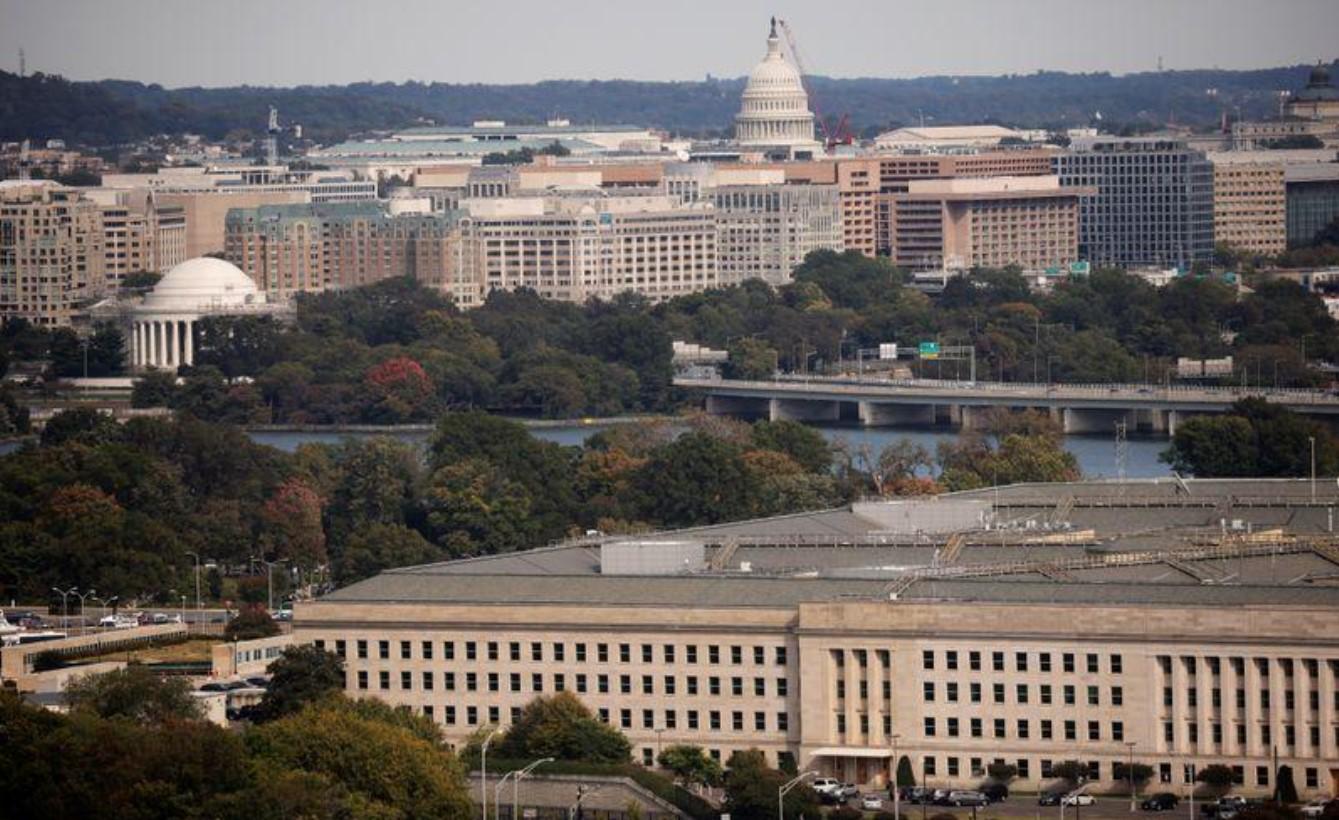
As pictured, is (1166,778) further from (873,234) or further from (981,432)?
(873,234)

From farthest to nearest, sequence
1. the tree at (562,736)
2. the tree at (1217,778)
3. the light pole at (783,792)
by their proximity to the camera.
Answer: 1. the tree at (562,736)
2. the tree at (1217,778)
3. the light pole at (783,792)

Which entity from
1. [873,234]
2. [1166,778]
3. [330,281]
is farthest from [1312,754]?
[873,234]

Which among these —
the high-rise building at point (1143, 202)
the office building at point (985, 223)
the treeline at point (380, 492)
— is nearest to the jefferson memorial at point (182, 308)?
the office building at point (985, 223)

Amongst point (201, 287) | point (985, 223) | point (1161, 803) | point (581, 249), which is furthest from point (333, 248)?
point (1161, 803)

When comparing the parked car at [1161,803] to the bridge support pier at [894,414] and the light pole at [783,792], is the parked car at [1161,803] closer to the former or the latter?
the light pole at [783,792]

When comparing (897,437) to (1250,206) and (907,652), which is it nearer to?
(907,652)

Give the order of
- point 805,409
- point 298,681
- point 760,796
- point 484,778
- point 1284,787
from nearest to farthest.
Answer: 1. point 760,796
2. point 484,778
3. point 1284,787
4. point 298,681
5. point 805,409
